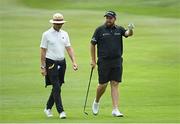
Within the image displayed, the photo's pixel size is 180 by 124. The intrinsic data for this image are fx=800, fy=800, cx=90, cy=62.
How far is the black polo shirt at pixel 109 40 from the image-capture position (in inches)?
588

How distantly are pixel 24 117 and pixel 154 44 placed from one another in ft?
49.8

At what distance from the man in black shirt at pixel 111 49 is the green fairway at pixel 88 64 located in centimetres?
68

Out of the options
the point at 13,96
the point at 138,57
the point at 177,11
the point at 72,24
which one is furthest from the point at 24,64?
the point at 177,11

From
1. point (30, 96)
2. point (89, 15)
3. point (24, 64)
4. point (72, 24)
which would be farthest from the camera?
point (89, 15)

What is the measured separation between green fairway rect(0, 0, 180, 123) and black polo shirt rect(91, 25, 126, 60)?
3.86 ft

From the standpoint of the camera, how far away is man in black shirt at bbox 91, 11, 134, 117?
1493 centimetres

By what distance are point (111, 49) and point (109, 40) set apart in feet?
0.57

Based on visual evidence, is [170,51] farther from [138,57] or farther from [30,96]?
[30,96]

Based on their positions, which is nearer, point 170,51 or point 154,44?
point 170,51

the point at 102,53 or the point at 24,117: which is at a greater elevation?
the point at 102,53

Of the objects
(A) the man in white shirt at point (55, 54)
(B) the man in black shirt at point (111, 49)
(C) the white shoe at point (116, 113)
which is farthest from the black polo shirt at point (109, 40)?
(C) the white shoe at point (116, 113)

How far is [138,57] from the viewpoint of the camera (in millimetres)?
26125

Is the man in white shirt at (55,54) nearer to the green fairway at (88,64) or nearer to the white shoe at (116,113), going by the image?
the green fairway at (88,64)

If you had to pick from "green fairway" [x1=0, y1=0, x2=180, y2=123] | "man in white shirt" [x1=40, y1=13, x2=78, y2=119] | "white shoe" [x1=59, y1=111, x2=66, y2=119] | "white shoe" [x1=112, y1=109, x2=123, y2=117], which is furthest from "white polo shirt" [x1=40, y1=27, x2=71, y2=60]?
"white shoe" [x1=112, y1=109, x2=123, y2=117]
